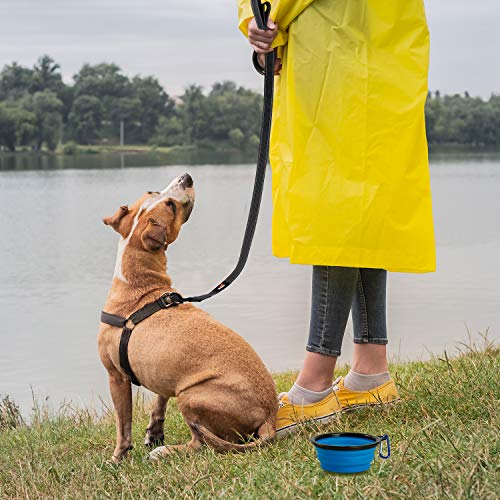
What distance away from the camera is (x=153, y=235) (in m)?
4.17

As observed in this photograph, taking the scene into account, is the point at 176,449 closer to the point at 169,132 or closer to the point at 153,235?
the point at 153,235

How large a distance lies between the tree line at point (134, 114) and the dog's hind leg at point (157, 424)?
5703 centimetres

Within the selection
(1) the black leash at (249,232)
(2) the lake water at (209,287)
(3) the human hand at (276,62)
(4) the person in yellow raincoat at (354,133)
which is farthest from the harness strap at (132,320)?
(2) the lake water at (209,287)

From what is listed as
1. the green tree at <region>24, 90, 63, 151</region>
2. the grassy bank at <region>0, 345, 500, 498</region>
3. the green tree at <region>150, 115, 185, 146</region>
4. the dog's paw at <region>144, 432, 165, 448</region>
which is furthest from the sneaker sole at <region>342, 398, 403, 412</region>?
the green tree at <region>150, 115, 185, 146</region>

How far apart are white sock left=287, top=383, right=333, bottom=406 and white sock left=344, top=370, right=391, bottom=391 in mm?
139

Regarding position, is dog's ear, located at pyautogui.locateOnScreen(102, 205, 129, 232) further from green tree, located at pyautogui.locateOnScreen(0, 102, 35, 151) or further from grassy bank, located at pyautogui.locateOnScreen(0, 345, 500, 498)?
green tree, located at pyautogui.locateOnScreen(0, 102, 35, 151)

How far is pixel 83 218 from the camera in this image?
2695 centimetres

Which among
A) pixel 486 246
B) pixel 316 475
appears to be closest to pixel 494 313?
pixel 486 246

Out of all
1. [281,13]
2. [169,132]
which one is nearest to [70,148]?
[169,132]

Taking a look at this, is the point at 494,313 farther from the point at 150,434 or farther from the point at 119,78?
the point at 119,78

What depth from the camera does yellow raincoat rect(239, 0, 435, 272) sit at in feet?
12.4

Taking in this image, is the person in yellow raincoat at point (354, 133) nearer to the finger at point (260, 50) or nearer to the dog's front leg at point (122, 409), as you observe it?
the finger at point (260, 50)

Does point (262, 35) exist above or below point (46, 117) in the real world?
below

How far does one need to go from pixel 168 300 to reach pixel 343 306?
85cm
